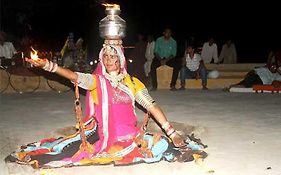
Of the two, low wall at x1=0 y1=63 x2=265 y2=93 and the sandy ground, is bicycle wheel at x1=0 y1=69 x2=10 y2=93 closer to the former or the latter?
low wall at x1=0 y1=63 x2=265 y2=93

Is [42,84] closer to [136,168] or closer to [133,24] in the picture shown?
[136,168]

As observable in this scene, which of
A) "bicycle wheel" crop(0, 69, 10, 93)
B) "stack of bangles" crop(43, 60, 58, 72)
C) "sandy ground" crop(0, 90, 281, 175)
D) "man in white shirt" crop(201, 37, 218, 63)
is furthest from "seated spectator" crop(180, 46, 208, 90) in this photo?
"stack of bangles" crop(43, 60, 58, 72)

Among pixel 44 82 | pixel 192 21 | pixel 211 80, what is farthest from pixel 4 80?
pixel 192 21

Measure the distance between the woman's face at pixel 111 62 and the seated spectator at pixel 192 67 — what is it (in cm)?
827

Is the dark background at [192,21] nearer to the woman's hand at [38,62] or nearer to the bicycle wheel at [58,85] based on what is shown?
the bicycle wheel at [58,85]

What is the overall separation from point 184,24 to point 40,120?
20.8 metres

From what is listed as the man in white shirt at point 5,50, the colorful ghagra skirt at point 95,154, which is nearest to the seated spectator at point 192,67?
the man in white shirt at point 5,50

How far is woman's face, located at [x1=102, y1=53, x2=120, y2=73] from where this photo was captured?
5.89 metres

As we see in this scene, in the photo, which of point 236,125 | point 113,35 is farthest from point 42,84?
point 113,35

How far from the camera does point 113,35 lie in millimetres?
6125

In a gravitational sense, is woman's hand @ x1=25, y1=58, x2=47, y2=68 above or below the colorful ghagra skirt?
above

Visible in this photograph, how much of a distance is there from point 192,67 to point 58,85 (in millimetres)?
3914

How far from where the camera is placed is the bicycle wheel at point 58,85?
1380 centimetres

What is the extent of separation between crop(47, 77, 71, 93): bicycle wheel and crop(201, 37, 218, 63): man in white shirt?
18.4ft
